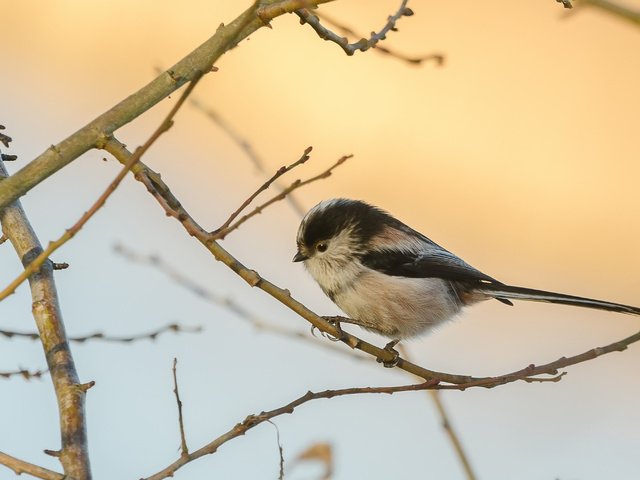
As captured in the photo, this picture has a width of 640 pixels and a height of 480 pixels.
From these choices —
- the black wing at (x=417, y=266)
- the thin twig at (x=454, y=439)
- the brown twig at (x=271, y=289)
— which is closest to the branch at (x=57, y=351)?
the brown twig at (x=271, y=289)

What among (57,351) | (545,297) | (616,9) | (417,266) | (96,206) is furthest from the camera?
(417,266)

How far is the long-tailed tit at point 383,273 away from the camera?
3.95 m

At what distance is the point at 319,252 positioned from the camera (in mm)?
4160

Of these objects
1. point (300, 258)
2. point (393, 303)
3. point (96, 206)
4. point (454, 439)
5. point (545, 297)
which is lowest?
point (454, 439)

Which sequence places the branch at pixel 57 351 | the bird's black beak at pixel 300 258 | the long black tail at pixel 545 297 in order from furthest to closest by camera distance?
the bird's black beak at pixel 300 258
the long black tail at pixel 545 297
the branch at pixel 57 351

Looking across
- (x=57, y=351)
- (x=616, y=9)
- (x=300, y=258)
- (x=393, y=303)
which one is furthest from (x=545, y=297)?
(x=616, y=9)

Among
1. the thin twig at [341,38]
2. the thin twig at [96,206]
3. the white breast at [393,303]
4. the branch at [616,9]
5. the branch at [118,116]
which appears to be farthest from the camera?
the white breast at [393,303]

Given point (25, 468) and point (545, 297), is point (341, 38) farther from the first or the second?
point (25, 468)

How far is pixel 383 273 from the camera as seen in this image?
4039mm

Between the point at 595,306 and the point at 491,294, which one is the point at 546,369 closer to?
the point at 595,306

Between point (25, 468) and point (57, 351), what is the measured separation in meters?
0.56

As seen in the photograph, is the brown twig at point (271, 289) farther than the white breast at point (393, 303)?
No

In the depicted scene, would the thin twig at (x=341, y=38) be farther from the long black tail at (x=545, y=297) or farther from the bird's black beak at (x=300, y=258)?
the bird's black beak at (x=300, y=258)

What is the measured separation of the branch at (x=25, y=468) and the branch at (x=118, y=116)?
34.9 inches
